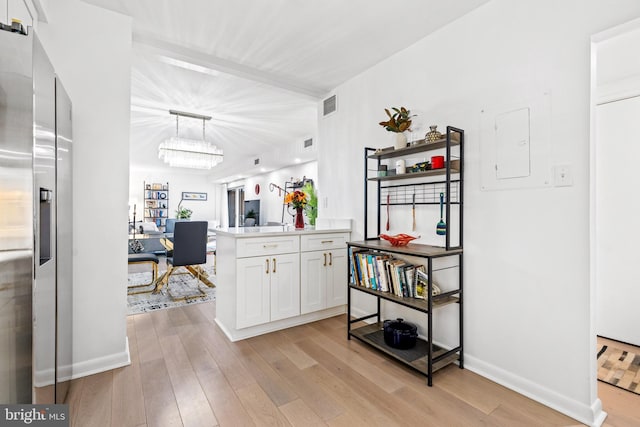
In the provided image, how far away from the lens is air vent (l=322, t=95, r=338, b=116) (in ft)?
11.3

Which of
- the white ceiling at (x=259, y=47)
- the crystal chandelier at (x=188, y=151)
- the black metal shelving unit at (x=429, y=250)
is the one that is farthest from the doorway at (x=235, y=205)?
the black metal shelving unit at (x=429, y=250)

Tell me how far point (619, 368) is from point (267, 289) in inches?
103

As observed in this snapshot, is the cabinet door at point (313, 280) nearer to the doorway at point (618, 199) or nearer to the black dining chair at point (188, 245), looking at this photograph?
the black dining chair at point (188, 245)

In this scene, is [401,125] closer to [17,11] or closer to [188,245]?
[17,11]

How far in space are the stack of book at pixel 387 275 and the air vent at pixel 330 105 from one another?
5.66 ft

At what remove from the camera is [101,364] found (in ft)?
6.86

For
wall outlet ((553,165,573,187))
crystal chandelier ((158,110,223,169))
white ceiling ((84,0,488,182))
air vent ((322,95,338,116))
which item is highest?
white ceiling ((84,0,488,182))

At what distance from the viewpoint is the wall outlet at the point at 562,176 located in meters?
1.68

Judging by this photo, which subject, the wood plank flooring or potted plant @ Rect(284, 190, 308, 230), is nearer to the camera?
the wood plank flooring

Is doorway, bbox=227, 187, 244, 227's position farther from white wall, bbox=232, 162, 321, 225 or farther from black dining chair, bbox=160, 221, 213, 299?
black dining chair, bbox=160, 221, 213, 299

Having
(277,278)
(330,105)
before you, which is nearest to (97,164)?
(277,278)

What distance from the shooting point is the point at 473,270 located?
214cm

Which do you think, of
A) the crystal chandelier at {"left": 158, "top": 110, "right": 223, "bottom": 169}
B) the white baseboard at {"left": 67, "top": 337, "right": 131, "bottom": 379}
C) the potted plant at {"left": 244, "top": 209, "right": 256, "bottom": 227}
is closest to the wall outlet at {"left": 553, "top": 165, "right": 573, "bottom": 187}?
the white baseboard at {"left": 67, "top": 337, "right": 131, "bottom": 379}

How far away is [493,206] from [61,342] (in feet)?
8.76
